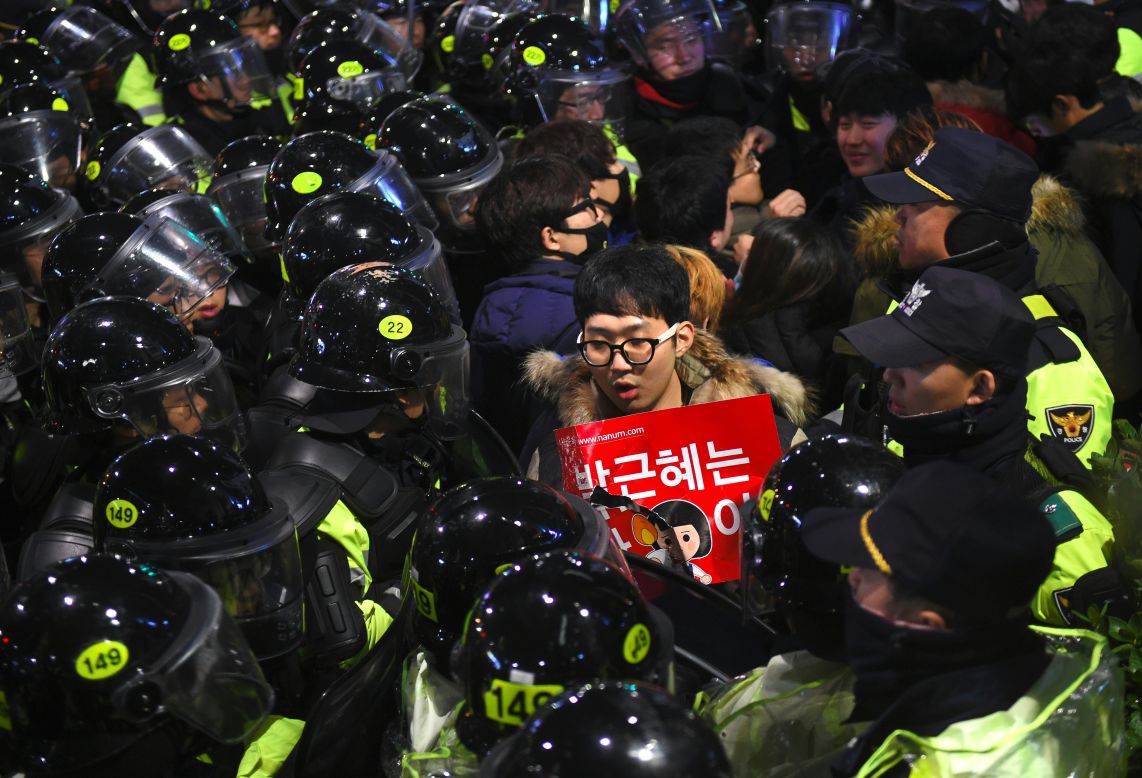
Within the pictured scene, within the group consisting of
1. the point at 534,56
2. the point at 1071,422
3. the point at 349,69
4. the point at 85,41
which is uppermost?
the point at 1071,422

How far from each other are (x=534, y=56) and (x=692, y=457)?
4386 mm

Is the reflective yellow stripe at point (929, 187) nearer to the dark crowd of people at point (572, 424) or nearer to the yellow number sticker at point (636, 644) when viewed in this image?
the dark crowd of people at point (572, 424)

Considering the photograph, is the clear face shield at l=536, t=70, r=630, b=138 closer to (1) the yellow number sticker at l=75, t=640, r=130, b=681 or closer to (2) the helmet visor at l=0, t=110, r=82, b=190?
(2) the helmet visor at l=0, t=110, r=82, b=190

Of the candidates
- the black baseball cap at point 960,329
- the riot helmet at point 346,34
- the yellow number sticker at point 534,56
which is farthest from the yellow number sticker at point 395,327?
the riot helmet at point 346,34

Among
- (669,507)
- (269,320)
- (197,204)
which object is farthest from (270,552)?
(197,204)

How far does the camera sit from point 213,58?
7.75 meters

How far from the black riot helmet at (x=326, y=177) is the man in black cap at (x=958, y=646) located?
3.79 m

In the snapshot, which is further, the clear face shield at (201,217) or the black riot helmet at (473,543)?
the clear face shield at (201,217)

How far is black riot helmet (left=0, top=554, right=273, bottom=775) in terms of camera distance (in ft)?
7.75

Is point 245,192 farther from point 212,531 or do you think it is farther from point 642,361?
point 212,531

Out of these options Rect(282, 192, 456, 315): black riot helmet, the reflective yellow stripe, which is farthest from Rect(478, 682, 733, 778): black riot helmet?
Rect(282, 192, 456, 315): black riot helmet

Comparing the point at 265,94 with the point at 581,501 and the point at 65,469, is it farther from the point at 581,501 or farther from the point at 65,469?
the point at 581,501

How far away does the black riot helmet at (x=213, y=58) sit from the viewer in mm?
7746

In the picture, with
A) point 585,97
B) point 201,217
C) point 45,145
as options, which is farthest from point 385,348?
point 45,145
